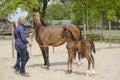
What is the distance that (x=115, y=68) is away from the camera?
1027 centimetres

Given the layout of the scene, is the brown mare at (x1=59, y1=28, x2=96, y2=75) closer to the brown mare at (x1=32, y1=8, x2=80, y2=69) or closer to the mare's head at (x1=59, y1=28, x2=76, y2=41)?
the mare's head at (x1=59, y1=28, x2=76, y2=41)

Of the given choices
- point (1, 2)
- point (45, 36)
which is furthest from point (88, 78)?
point (1, 2)

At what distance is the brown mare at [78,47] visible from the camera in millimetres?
8969

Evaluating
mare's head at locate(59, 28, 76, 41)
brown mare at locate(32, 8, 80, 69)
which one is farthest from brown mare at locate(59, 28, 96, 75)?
brown mare at locate(32, 8, 80, 69)

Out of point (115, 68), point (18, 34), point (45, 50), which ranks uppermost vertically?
point (18, 34)

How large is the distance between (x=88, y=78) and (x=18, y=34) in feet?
7.77

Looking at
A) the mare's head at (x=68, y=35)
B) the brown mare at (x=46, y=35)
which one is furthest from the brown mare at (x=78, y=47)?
the brown mare at (x=46, y=35)

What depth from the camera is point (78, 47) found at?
30.1 ft

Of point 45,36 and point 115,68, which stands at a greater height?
point 45,36

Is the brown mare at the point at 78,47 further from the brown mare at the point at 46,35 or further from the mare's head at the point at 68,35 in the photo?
the brown mare at the point at 46,35

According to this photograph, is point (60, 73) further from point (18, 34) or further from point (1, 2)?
point (1, 2)

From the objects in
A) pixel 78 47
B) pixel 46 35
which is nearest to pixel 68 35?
pixel 78 47

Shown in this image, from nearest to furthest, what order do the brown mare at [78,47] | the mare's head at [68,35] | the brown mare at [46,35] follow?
1. the brown mare at [78,47]
2. the mare's head at [68,35]
3. the brown mare at [46,35]

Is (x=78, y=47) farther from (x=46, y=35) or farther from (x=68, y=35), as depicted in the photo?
(x=46, y=35)
